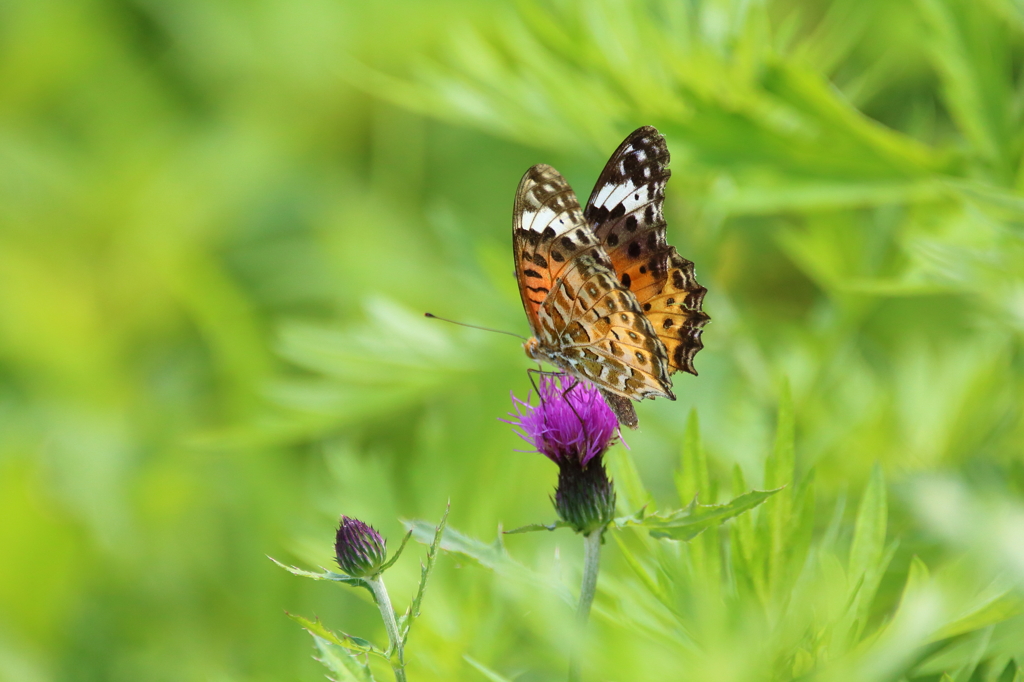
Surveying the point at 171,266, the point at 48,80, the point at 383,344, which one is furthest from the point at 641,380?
the point at 48,80

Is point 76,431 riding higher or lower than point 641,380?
lower

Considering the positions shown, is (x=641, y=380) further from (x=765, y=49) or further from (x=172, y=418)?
(x=172, y=418)

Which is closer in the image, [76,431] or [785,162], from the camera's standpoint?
A: [785,162]

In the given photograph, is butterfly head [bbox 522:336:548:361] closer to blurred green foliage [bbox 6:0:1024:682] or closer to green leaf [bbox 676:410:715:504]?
blurred green foliage [bbox 6:0:1024:682]

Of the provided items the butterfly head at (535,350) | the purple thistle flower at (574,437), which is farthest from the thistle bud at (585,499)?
the butterfly head at (535,350)

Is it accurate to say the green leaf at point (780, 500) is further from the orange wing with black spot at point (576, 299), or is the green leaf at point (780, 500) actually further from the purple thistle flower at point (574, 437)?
the orange wing with black spot at point (576, 299)

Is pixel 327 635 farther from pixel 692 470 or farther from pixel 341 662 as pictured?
pixel 692 470

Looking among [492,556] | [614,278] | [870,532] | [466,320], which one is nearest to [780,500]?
[870,532]

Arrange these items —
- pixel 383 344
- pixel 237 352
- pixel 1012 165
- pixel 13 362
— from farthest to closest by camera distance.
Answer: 1. pixel 13 362
2. pixel 237 352
3. pixel 383 344
4. pixel 1012 165
